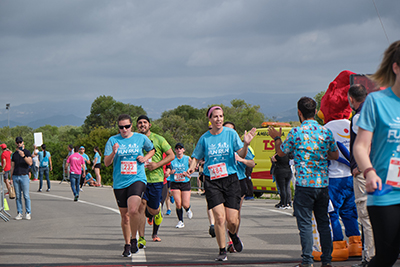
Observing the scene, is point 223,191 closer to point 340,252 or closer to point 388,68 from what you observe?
point 340,252

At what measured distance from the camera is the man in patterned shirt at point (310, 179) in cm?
577

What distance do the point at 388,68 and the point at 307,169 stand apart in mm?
2317

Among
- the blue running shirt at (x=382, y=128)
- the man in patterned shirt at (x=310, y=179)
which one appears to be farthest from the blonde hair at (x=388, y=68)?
the man in patterned shirt at (x=310, y=179)

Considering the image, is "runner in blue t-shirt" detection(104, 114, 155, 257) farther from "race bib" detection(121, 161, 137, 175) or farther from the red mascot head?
the red mascot head

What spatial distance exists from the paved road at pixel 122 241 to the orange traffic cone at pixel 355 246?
15cm

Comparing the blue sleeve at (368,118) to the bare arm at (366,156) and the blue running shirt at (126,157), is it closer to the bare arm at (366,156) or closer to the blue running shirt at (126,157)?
the bare arm at (366,156)

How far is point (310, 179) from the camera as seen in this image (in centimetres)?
577

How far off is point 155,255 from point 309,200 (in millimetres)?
2798

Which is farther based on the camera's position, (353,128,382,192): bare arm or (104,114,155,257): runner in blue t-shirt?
(104,114,155,257): runner in blue t-shirt

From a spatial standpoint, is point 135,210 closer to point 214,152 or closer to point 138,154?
point 138,154

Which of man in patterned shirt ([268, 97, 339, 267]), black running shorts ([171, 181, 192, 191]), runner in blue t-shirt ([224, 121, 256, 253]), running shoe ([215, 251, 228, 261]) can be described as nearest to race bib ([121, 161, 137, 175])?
runner in blue t-shirt ([224, 121, 256, 253])

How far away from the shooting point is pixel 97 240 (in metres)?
9.33

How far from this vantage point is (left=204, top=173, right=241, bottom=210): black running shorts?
7.02 meters

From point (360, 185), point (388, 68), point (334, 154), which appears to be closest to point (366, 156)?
point (388, 68)
